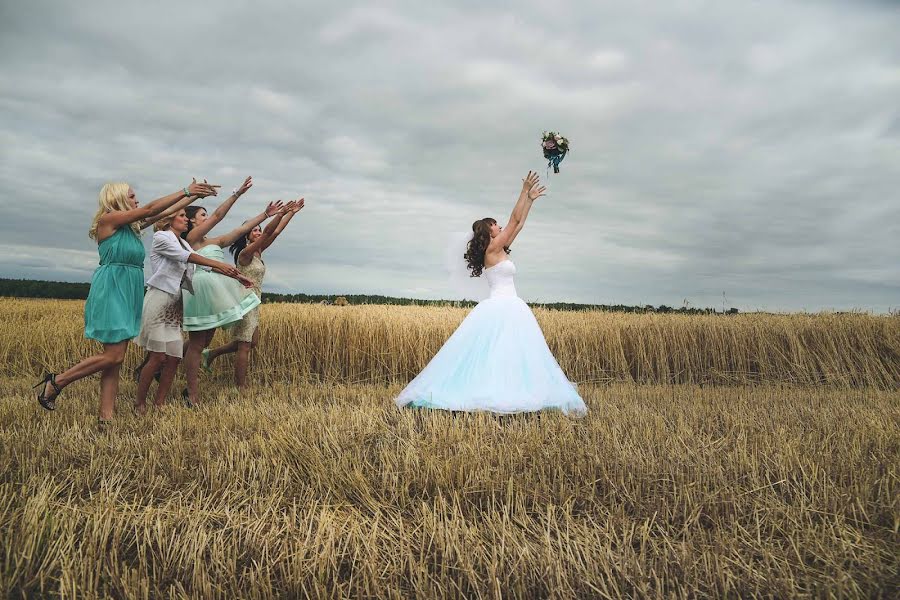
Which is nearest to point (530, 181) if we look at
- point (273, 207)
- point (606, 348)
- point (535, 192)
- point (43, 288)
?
point (535, 192)

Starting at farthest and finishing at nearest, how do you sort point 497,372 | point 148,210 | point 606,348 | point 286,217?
point 606,348 < point 286,217 < point 497,372 < point 148,210

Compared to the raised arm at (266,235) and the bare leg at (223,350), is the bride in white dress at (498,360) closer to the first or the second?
the raised arm at (266,235)

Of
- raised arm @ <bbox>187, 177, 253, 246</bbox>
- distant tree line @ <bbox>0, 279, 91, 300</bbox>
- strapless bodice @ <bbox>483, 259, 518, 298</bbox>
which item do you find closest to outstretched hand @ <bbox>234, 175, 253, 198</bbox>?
raised arm @ <bbox>187, 177, 253, 246</bbox>

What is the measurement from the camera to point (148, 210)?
536 centimetres

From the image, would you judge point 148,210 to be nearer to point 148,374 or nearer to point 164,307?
point 164,307

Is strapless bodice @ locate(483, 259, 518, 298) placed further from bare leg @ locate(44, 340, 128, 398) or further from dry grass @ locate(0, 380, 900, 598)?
bare leg @ locate(44, 340, 128, 398)

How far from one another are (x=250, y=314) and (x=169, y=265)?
5.38ft

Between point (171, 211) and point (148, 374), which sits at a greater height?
point (171, 211)

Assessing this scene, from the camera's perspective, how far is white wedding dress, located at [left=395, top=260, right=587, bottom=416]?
595cm

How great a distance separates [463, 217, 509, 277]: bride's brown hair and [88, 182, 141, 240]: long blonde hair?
375cm

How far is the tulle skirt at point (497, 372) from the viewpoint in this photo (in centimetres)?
594

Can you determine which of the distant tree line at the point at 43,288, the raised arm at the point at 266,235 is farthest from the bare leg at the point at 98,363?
the distant tree line at the point at 43,288

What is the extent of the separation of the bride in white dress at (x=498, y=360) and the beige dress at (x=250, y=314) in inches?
107

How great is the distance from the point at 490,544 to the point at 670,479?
156 centimetres
